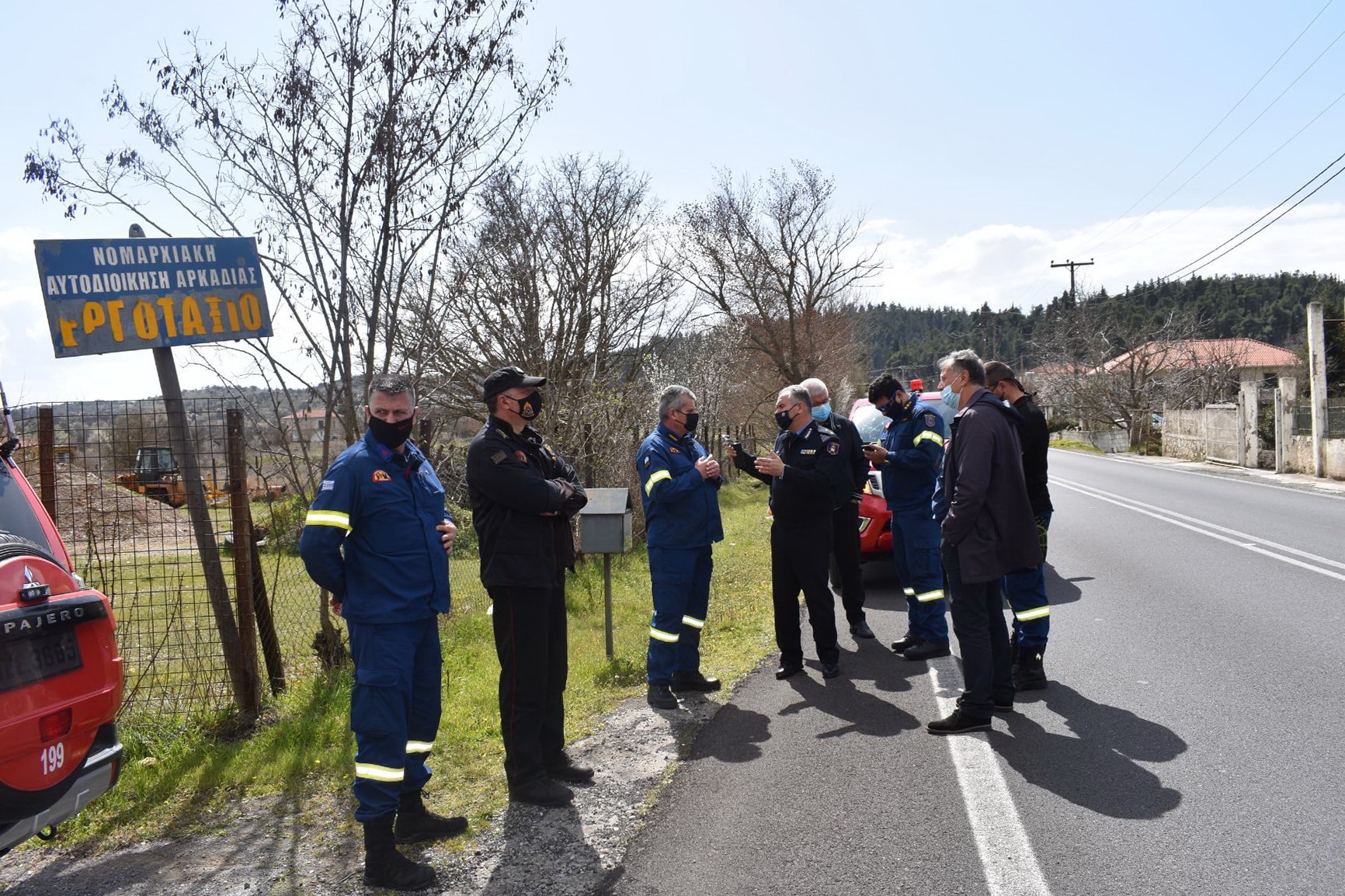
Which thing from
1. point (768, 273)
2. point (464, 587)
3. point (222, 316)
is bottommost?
point (464, 587)

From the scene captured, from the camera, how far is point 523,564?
183 inches

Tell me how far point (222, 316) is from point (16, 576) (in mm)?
2969

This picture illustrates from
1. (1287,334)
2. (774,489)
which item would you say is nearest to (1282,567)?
(774,489)

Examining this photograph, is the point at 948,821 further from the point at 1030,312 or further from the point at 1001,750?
the point at 1030,312

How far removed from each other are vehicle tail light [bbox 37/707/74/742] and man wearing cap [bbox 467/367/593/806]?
5.84 ft

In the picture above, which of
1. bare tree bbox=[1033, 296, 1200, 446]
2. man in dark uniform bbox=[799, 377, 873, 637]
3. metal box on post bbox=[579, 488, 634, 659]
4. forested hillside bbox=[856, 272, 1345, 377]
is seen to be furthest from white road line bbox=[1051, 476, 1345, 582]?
forested hillside bbox=[856, 272, 1345, 377]

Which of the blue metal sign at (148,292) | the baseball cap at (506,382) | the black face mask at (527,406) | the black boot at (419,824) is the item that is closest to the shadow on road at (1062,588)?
the black face mask at (527,406)

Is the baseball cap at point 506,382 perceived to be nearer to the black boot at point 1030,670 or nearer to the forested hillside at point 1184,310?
the black boot at point 1030,670

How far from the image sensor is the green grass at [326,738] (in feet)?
15.5

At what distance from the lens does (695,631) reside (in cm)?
645

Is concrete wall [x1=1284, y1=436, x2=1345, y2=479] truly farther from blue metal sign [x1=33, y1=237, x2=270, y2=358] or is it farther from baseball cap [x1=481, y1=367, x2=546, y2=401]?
blue metal sign [x1=33, y1=237, x2=270, y2=358]

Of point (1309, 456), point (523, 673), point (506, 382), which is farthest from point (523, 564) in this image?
point (1309, 456)

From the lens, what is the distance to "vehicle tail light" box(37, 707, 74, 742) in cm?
325

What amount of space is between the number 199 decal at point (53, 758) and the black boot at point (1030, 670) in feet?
16.5
